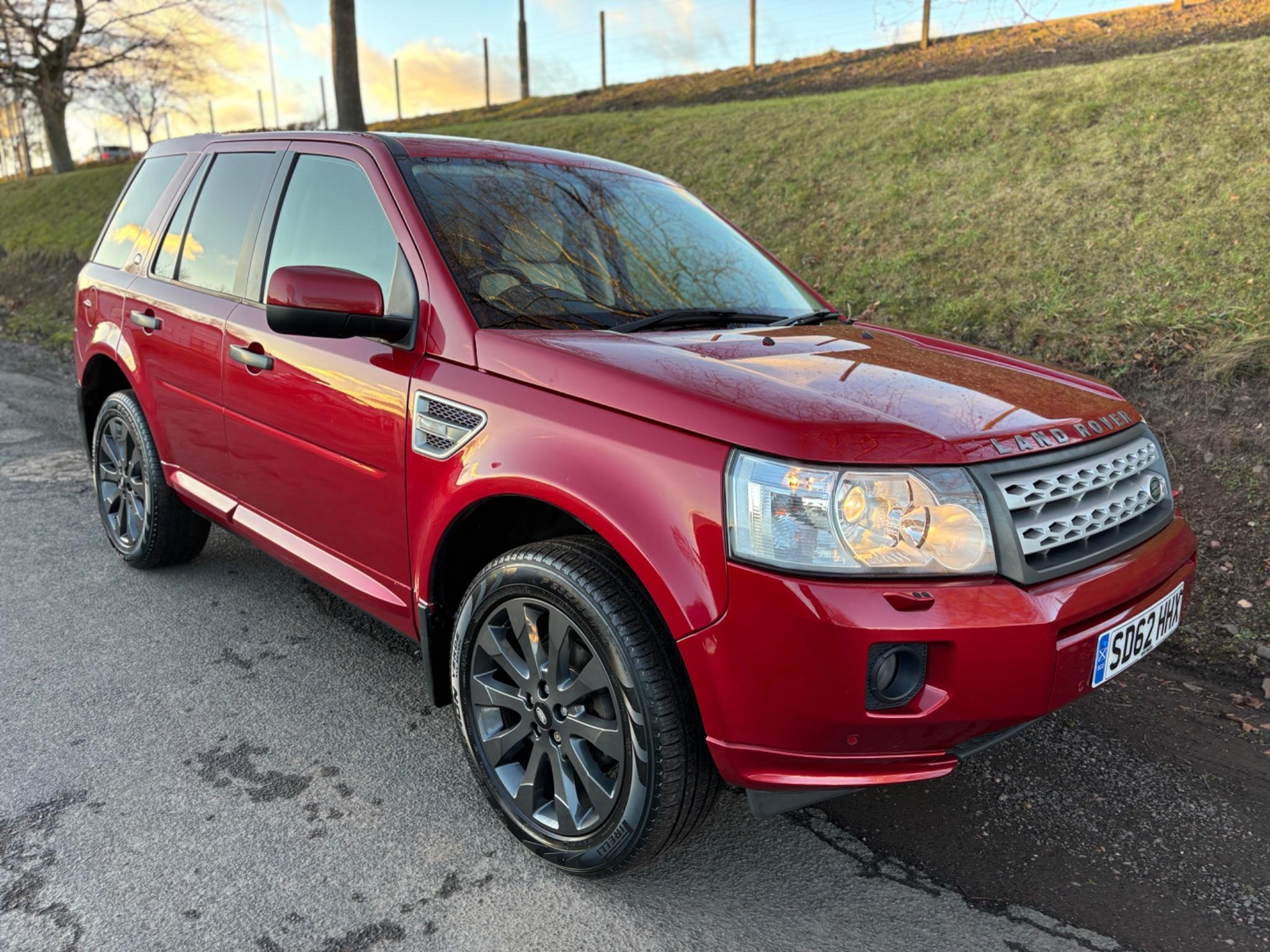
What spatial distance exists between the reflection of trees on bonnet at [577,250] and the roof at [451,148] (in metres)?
0.04

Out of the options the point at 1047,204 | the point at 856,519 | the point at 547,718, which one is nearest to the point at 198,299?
the point at 547,718

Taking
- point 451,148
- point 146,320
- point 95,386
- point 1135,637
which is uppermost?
point 451,148

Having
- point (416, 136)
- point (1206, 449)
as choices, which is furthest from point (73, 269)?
point (1206, 449)

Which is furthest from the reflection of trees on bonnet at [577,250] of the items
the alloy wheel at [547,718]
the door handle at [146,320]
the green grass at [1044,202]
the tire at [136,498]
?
the green grass at [1044,202]

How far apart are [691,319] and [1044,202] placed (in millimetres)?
6246

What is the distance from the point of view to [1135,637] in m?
2.20

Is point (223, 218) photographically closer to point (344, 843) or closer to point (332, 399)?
point (332, 399)

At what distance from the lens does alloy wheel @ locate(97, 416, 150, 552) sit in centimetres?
418

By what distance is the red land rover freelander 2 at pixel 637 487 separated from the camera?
6.24ft

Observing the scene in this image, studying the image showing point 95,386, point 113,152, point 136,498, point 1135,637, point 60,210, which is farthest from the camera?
point 113,152

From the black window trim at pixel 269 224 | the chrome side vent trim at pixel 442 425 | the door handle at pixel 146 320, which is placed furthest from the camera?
the door handle at pixel 146 320

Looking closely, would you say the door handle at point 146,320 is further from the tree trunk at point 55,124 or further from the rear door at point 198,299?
the tree trunk at point 55,124

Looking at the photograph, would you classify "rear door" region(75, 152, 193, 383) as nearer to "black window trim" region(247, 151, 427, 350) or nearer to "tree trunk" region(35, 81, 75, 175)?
"black window trim" region(247, 151, 427, 350)

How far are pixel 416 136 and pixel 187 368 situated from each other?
1310 mm
